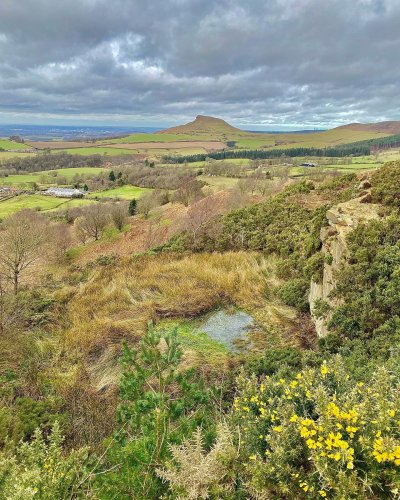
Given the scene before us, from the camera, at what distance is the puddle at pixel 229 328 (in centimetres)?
758

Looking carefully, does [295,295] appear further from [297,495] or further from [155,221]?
[155,221]

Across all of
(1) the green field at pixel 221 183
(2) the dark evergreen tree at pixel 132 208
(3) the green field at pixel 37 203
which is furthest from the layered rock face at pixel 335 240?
(3) the green field at pixel 37 203

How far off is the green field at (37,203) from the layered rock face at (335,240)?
5010 centimetres

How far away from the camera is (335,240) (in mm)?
7887

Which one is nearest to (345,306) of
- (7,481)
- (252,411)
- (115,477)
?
(252,411)

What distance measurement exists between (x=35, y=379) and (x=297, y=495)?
5.49 m

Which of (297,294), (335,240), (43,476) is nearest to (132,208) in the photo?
(297,294)

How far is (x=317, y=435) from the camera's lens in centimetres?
257

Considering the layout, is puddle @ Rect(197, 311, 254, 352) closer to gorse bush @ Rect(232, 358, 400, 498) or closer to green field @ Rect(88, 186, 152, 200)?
gorse bush @ Rect(232, 358, 400, 498)

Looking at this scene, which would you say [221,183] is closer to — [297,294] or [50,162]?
[297,294]

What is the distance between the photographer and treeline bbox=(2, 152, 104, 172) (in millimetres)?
110938

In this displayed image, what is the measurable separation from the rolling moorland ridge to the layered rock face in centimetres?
5

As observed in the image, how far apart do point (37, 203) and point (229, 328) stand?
57456 millimetres

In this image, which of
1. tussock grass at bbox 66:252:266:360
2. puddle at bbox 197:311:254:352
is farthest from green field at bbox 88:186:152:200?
puddle at bbox 197:311:254:352
